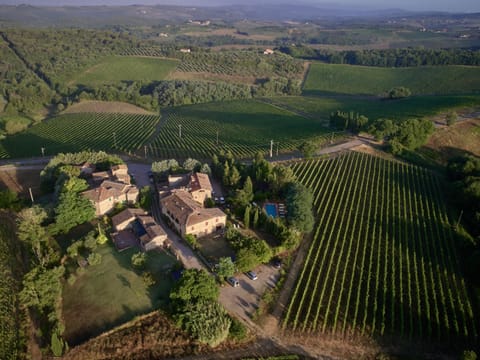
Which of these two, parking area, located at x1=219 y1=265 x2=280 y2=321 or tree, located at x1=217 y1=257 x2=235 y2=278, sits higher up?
tree, located at x1=217 y1=257 x2=235 y2=278

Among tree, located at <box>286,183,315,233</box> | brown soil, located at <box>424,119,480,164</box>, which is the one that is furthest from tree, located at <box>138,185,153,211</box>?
brown soil, located at <box>424,119,480,164</box>

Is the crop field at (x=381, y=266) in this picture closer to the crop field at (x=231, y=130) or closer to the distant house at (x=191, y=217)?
the distant house at (x=191, y=217)

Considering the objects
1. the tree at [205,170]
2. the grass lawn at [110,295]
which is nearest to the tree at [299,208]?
the tree at [205,170]

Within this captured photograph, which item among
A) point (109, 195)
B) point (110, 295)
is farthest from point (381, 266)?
point (109, 195)

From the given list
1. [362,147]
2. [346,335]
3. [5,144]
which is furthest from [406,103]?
[5,144]

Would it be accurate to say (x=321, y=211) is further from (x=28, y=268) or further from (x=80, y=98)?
(x=80, y=98)

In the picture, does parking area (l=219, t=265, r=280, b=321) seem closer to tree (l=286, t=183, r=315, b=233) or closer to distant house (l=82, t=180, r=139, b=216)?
tree (l=286, t=183, r=315, b=233)
